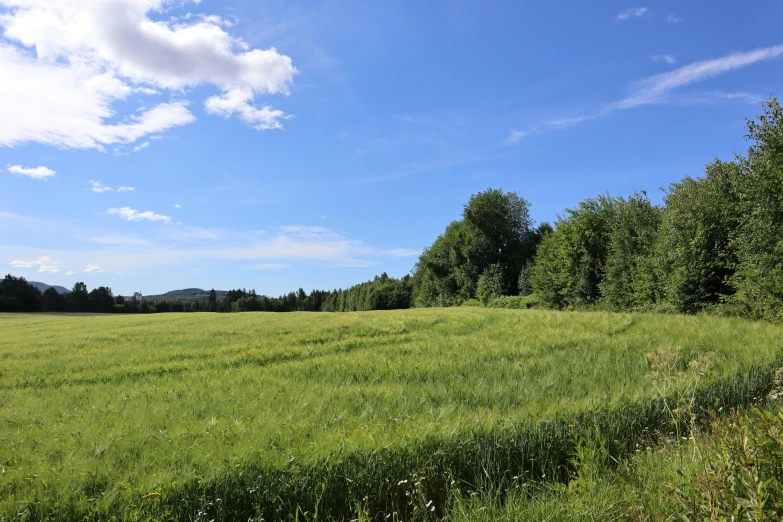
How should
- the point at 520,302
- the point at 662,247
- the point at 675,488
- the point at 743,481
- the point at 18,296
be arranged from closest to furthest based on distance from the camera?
the point at 743,481
the point at 675,488
the point at 662,247
the point at 520,302
the point at 18,296

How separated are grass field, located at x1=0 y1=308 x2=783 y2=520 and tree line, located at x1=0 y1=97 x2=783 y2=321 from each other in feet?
29.7

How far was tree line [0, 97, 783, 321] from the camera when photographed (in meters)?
16.9

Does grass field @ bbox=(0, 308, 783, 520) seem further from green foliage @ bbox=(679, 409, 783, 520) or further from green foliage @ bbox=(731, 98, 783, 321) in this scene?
green foliage @ bbox=(731, 98, 783, 321)

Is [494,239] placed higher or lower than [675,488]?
higher

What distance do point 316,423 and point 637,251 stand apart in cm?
2946

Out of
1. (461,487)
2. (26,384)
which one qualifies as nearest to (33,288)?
(26,384)

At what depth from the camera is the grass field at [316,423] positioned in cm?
360

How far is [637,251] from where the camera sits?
92.0 ft

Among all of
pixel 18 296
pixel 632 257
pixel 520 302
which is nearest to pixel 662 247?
pixel 632 257

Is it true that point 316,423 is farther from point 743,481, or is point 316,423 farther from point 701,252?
point 701,252

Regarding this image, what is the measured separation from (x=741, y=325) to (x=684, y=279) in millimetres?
9153

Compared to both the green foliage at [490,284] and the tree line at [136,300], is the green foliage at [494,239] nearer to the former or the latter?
the green foliage at [490,284]

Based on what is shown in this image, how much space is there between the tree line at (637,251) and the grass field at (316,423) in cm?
907

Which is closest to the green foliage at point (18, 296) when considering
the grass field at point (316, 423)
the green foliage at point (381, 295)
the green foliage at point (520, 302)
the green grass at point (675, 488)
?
the green foliage at point (381, 295)
